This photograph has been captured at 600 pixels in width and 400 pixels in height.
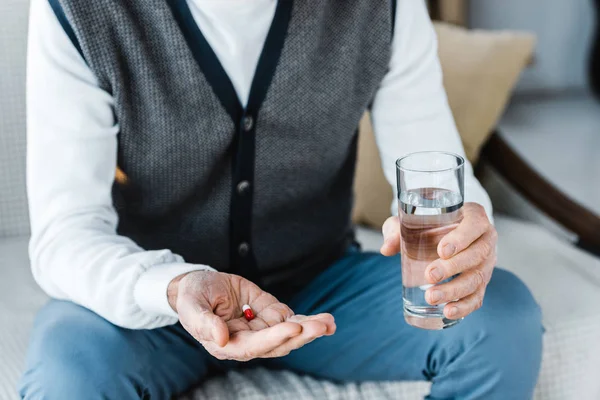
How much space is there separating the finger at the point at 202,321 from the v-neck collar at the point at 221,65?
37 cm

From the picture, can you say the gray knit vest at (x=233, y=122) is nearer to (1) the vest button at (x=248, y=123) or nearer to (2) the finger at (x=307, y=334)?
(1) the vest button at (x=248, y=123)

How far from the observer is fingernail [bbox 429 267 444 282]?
38.6 inches

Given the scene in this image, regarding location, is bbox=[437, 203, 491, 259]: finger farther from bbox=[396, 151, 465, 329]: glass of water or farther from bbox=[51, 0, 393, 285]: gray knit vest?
bbox=[51, 0, 393, 285]: gray knit vest

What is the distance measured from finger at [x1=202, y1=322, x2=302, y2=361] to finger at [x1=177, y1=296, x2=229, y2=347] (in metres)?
0.02

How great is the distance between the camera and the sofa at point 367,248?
1.24 m

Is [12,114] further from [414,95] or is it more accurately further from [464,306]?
[464,306]

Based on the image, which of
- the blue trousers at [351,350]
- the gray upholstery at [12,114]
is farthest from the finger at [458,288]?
the gray upholstery at [12,114]

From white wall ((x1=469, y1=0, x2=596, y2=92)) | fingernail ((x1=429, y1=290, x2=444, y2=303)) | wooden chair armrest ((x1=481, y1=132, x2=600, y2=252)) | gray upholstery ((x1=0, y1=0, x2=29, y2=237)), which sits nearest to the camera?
fingernail ((x1=429, y1=290, x2=444, y2=303))

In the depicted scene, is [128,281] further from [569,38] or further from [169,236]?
[569,38]

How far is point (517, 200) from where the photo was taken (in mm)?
1805

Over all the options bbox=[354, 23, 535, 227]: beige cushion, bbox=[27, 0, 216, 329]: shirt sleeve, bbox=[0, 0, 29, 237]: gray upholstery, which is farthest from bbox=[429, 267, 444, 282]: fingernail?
bbox=[0, 0, 29, 237]: gray upholstery

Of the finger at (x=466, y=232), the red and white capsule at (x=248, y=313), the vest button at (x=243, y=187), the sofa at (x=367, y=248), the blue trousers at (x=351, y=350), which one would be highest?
the finger at (x=466, y=232)

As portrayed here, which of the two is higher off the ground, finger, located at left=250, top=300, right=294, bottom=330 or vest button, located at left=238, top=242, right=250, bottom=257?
finger, located at left=250, top=300, right=294, bottom=330

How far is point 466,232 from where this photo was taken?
1.02 m
